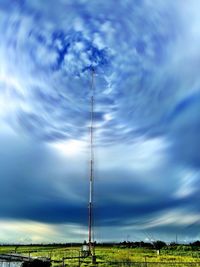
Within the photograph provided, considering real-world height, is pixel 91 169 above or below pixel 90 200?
above

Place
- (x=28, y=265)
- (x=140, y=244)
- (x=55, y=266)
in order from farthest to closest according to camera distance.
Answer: (x=140, y=244), (x=55, y=266), (x=28, y=265)

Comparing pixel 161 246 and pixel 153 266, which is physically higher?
pixel 161 246

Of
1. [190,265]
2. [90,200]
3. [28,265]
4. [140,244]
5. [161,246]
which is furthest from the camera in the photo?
[140,244]

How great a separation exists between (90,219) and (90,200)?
2695 mm

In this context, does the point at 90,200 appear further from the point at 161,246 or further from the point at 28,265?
the point at 161,246

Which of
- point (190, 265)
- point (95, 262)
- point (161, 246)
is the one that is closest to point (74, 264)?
point (95, 262)

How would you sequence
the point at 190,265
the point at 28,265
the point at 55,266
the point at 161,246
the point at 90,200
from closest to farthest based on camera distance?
1. the point at 28,265
2. the point at 55,266
3. the point at 190,265
4. the point at 90,200
5. the point at 161,246

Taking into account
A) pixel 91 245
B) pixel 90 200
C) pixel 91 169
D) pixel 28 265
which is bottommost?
pixel 28 265

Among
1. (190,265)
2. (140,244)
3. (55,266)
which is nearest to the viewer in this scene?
(55,266)

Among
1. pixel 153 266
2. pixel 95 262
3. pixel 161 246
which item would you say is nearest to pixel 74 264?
pixel 95 262

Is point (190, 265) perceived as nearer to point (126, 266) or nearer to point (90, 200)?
point (126, 266)

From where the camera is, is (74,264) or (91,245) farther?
(91,245)

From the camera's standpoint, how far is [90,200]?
53.6 m

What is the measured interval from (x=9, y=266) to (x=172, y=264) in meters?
19.5
